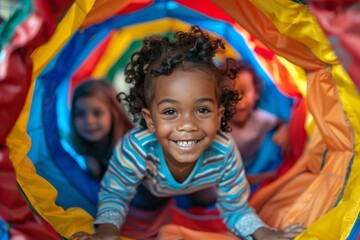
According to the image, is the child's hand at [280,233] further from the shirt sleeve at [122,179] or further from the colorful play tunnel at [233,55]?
the shirt sleeve at [122,179]

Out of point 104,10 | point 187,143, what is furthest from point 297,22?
point 104,10

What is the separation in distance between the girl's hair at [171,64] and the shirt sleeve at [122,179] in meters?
0.13

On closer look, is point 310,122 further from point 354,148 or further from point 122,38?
point 122,38

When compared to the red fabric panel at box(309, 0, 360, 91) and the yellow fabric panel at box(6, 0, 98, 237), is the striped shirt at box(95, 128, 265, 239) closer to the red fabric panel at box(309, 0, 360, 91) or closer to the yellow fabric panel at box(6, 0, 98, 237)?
the yellow fabric panel at box(6, 0, 98, 237)

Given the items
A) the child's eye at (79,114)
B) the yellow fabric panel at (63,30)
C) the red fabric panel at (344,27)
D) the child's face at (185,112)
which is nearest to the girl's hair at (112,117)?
the child's eye at (79,114)

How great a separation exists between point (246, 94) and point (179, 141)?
1.04m

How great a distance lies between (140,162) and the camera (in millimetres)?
1985

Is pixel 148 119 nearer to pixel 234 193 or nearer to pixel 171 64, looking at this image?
pixel 171 64

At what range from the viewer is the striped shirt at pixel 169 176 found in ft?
6.51

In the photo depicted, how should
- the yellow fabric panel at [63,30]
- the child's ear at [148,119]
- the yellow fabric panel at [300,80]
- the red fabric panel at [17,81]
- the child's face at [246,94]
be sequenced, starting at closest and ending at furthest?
the red fabric panel at [17,81] < the yellow fabric panel at [63,30] < the child's ear at [148,119] < the yellow fabric panel at [300,80] < the child's face at [246,94]

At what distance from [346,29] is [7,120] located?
2.73 feet

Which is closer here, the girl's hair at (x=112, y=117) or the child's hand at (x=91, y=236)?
the child's hand at (x=91, y=236)

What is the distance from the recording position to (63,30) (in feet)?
5.25

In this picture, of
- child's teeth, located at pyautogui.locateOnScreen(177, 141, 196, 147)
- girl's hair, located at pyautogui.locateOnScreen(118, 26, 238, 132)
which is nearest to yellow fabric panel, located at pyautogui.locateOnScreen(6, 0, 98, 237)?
girl's hair, located at pyautogui.locateOnScreen(118, 26, 238, 132)
